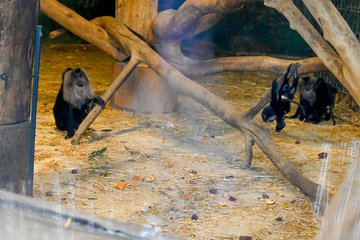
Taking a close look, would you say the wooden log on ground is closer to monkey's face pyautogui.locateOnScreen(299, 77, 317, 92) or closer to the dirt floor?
the dirt floor

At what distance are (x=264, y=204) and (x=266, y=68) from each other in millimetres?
1198

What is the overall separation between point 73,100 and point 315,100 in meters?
2.36

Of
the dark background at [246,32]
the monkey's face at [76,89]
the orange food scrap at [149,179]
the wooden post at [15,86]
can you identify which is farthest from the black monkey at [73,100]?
the dark background at [246,32]

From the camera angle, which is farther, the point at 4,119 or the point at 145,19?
the point at 145,19

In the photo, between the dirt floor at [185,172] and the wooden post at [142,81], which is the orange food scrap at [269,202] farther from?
the wooden post at [142,81]

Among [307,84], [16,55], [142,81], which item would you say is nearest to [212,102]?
[142,81]

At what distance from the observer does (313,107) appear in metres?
7.10

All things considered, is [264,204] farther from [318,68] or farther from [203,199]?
[318,68]

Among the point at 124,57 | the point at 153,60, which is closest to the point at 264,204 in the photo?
the point at 153,60

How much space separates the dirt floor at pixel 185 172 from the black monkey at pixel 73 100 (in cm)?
14

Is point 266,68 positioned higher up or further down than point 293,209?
higher up

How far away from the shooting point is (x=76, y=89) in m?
6.40

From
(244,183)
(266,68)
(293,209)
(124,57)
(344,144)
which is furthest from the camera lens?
(124,57)

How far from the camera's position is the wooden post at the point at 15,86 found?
4.02 metres
